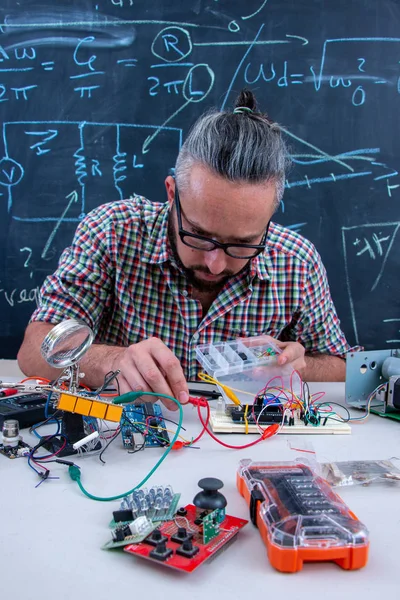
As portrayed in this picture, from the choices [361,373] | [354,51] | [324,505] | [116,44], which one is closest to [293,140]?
A: [354,51]

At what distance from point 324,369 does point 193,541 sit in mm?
1225

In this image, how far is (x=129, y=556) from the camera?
65cm

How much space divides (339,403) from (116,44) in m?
1.90

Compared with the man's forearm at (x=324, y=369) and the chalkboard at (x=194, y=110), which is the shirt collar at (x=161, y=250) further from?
the chalkboard at (x=194, y=110)

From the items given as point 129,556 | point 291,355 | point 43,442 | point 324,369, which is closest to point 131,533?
point 129,556

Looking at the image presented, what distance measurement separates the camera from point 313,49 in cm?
232

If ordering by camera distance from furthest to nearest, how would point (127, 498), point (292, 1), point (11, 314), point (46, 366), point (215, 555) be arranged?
1. point (11, 314)
2. point (292, 1)
3. point (46, 366)
4. point (127, 498)
5. point (215, 555)

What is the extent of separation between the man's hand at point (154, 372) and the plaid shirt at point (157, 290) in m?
0.60

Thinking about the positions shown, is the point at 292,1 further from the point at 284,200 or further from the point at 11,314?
the point at 11,314

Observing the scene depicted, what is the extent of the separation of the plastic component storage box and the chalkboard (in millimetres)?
1179

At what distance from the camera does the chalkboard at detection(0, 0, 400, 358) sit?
2.32 meters

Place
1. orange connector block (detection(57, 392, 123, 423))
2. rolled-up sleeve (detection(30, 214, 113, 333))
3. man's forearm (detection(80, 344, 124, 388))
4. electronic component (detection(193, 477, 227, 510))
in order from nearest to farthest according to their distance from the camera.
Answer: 1. electronic component (detection(193, 477, 227, 510))
2. orange connector block (detection(57, 392, 123, 423))
3. man's forearm (detection(80, 344, 124, 388))
4. rolled-up sleeve (detection(30, 214, 113, 333))

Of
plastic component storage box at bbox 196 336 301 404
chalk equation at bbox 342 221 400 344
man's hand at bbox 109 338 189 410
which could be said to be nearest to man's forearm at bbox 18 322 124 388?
man's hand at bbox 109 338 189 410

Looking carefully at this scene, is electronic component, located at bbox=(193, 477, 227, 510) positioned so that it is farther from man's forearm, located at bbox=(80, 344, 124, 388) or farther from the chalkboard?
the chalkboard
